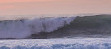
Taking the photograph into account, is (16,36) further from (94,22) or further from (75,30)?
(94,22)

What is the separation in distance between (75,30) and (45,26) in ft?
3.29

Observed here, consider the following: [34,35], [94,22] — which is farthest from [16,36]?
[94,22]

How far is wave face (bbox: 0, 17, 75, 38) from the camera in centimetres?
908

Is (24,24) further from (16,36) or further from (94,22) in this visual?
(94,22)

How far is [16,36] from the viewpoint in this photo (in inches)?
348

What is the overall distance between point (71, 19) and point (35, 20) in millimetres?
1320

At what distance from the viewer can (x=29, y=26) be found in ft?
31.0

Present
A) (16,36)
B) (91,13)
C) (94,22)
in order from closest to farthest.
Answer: (16,36)
(94,22)
(91,13)

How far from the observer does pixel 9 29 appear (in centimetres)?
965

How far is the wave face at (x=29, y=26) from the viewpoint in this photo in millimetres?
9078

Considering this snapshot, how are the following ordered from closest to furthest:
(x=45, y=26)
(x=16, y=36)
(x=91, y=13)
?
1. (x=16, y=36)
2. (x=45, y=26)
3. (x=91, y=13)

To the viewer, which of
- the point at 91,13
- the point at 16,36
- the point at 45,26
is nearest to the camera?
the point at 16,36

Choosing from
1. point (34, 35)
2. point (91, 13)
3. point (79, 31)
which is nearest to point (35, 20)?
point (34, 35)

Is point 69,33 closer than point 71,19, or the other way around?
point 69,33
